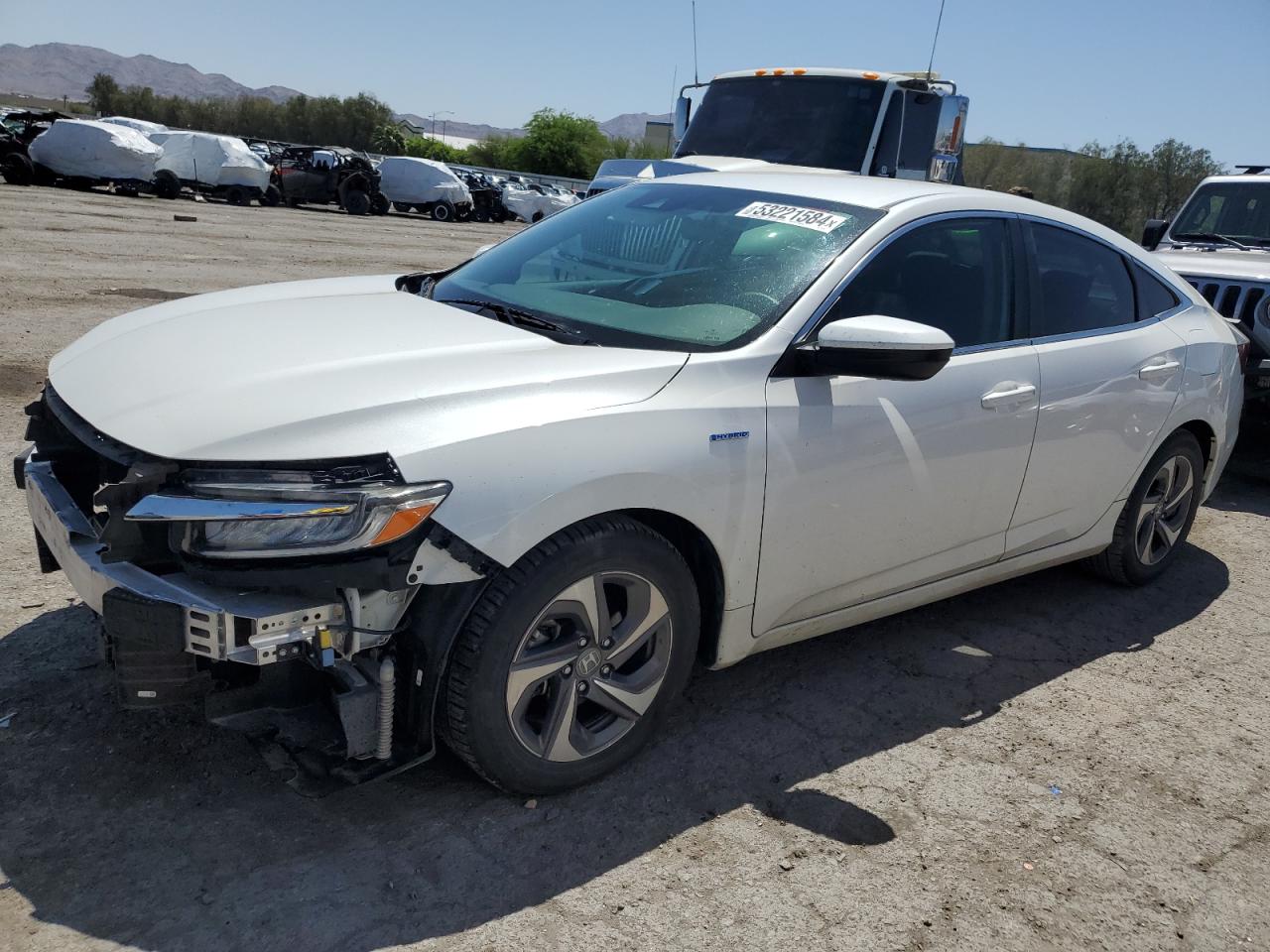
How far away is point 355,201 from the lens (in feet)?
107

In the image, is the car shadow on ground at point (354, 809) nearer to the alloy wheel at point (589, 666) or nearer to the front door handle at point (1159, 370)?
the alloy wheel at point (589, 666)

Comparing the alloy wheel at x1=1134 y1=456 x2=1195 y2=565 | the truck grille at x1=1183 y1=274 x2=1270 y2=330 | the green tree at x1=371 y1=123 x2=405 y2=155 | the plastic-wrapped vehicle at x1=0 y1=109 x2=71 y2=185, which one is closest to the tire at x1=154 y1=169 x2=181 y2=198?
the plastic-wrapped vehicle at x1=0 y1=109 x2=71 y2=185

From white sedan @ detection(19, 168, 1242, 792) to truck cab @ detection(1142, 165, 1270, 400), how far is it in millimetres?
3472

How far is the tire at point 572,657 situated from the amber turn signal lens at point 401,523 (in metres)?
0.30

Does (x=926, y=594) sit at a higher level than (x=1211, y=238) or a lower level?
lower

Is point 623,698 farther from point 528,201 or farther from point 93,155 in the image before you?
point 528,201

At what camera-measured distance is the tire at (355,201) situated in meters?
32.4

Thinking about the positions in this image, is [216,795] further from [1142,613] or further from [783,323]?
[1142,613]

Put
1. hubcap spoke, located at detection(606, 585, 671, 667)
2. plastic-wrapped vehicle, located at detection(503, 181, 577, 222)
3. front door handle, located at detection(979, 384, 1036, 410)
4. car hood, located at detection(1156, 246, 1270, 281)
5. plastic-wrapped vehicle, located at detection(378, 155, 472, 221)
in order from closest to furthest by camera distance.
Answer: hubcap spoke, located at detection(606, 585, 671, 667), front door handle, located at detection(979, 384, 1036, 410), car hood, located at detection(1156, 246, 1270, 281), plastic-wrapped vehicle, located at detection(378, 155, 472, 221), plastic-wrapped vehicle, located at detection(503, 181, 577, 222)

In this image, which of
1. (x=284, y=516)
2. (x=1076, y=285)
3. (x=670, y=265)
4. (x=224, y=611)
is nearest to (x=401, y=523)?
(x=284, y=516)

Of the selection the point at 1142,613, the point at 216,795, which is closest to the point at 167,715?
the point at 216,795

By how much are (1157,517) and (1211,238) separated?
4879 millimetres

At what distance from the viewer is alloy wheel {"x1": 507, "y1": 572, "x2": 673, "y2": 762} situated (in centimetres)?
282

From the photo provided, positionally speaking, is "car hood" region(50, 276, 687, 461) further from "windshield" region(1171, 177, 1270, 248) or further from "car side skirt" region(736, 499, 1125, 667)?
"windshield" region(1171, 177, 1270, 248)
